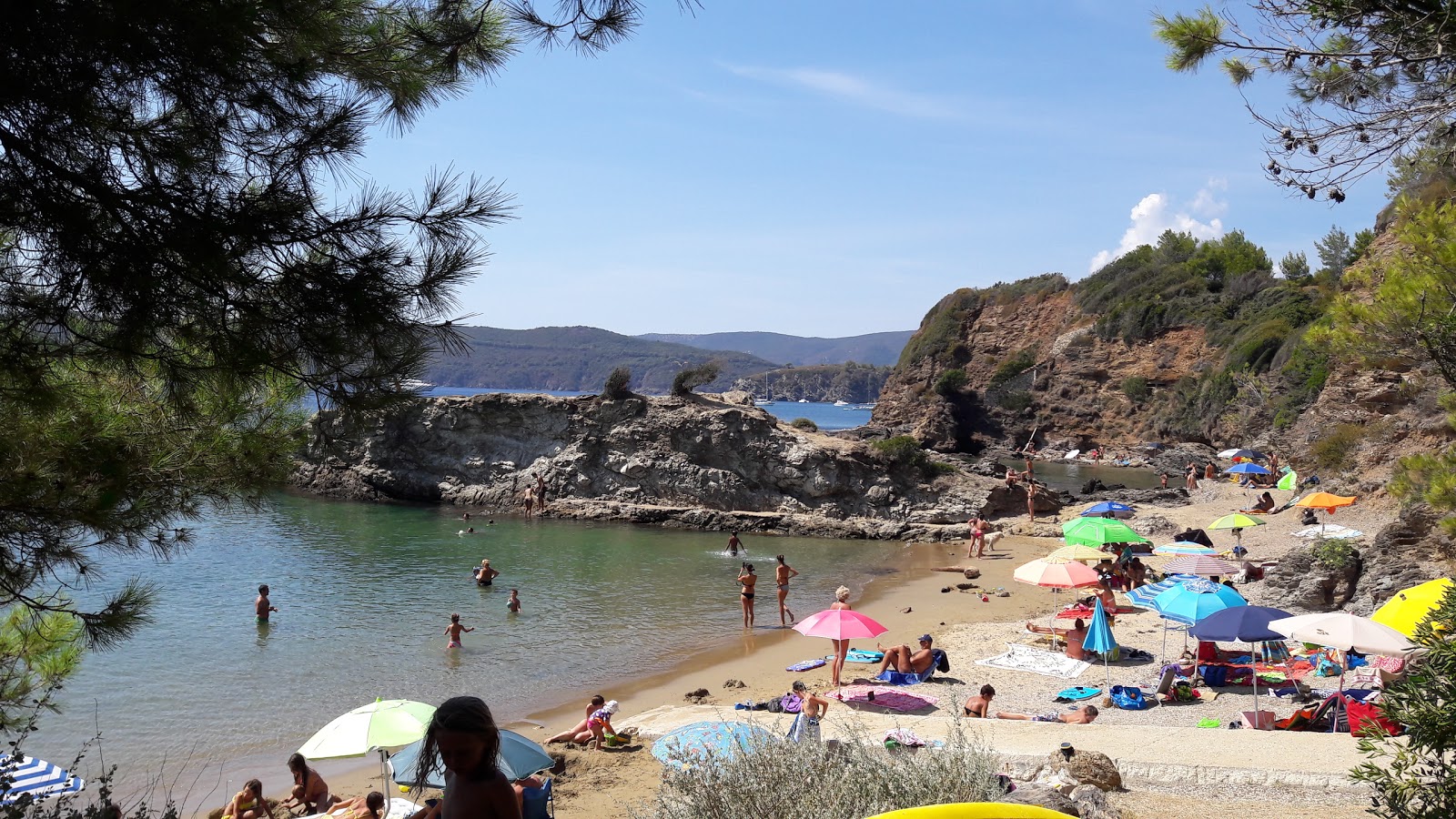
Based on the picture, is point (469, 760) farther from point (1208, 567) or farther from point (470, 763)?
point (1208, 567)

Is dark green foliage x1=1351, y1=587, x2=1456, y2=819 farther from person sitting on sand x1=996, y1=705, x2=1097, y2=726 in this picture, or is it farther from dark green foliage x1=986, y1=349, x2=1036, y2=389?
dark green foliage x1=986, y1=349, x2=1036, y2=389

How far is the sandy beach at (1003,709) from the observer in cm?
667

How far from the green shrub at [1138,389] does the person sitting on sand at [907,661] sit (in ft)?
168

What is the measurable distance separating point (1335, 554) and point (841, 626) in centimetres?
806

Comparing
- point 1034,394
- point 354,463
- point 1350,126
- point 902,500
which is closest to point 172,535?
point 1350,126

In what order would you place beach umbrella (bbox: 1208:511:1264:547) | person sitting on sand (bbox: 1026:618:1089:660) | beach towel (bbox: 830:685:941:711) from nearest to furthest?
beach towel (bbox: 830:685:941:711), person sitting on sand (bbox: 1026:618:1089:660), beach umbrella (bbox: 1208:511:1264:547)

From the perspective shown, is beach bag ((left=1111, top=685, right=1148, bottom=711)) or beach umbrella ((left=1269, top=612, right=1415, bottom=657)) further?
beach bag ((left=1111, top=685, right=1148, bottom=711))

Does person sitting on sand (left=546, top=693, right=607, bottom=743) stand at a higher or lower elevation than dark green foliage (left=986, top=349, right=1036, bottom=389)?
lower

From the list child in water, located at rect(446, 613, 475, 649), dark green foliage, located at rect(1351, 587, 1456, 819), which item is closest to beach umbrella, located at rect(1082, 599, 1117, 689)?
dark green foliage, located at rect(1351, 587, 1456, 819)

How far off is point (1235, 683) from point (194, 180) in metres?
12.7

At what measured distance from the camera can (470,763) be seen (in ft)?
9.52

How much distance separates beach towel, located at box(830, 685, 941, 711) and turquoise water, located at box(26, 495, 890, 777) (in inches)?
167

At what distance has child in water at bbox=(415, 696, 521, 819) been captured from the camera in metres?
2.88

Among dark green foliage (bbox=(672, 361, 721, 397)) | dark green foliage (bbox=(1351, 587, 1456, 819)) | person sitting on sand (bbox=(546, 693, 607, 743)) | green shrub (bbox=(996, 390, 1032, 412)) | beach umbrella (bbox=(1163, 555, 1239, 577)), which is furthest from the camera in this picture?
green shrub (bbox=(996, 390, 1032, 412))
